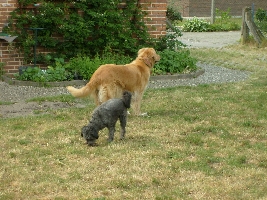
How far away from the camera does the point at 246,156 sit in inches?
256

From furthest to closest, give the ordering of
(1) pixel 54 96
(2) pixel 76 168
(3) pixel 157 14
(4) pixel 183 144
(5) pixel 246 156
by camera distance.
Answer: (3) pixel 157 14, (1) pixel 54 96, (4) pixel 183 144, (5) pixel 246 156, (2) pixel 76 168

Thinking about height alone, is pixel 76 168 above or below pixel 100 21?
below

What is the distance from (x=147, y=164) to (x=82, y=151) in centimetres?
95

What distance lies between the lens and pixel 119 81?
320 inches

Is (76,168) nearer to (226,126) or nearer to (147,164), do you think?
(147,164)

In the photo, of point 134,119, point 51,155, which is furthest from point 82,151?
point 134,119

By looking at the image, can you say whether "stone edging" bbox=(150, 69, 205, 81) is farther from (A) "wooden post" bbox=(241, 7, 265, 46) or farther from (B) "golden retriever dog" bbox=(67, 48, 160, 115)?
(A) "wooden post" bbox=(241, 7, 265, 46)

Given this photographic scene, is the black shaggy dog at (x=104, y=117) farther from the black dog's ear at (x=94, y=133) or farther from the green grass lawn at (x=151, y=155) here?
the green grass lawn at (x=151, y=155)

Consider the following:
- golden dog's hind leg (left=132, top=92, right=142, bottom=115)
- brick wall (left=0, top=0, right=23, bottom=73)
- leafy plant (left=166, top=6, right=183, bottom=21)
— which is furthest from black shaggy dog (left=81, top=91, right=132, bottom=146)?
leafy plant (left=166, top=6, right=183, bottom=21)

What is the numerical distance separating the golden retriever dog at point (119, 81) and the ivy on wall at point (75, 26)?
11.3 feet

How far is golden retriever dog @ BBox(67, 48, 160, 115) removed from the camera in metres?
7.88

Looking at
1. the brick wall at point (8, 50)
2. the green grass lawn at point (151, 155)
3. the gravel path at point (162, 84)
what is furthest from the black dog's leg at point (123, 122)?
the brick wall at point (8, 50)

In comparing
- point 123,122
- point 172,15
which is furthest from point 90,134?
point 172,15

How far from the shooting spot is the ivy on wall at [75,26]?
38.6 ft
